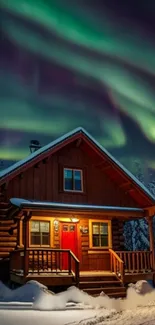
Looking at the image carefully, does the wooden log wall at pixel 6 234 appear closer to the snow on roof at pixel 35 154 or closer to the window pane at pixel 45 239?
the window pane at pixel 45 239

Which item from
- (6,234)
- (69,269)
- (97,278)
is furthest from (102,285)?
(6,234)

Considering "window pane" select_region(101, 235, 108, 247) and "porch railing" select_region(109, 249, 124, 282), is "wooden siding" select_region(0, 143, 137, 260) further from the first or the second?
"porch railing" select_region(109, 249, 124, 282)

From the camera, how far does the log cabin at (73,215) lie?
16.9 m

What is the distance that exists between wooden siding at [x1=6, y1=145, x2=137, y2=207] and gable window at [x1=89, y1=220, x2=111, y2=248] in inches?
45.9

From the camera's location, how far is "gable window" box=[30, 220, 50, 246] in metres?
18.6

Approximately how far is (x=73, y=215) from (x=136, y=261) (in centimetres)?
409

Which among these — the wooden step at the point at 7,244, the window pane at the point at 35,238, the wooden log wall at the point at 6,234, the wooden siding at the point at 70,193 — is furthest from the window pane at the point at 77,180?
the wooden step at the point at 7,244

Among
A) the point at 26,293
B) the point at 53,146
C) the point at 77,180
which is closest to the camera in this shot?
the point at 26,293

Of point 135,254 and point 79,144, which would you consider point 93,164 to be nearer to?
point 79,144

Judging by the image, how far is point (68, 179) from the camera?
67.6ft

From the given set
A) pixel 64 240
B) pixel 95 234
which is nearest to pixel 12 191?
pixel 64 240

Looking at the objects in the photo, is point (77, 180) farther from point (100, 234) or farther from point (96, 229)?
point (100, 234)

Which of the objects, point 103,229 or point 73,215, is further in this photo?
point 103,229

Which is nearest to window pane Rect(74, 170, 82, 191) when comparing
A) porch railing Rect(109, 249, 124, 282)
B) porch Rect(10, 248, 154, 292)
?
porch Rect(10, 248, 154, 292)
